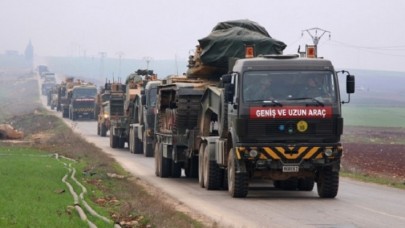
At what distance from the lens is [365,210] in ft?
65.7

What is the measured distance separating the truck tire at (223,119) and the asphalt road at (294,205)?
1438 millimetres

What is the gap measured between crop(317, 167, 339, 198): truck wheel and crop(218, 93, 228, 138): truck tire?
8.21 feet

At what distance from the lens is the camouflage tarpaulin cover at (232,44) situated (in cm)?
2691

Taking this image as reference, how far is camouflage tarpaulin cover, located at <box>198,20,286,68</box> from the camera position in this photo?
26.9 metres

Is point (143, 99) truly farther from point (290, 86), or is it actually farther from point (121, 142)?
point (290, 86)

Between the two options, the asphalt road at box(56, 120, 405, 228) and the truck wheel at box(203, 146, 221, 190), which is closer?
the asphalt road at box(56, 120, 405, 228)

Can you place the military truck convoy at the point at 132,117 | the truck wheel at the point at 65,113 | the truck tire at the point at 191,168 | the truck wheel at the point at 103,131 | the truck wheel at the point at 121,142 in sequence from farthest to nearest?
the truck wheel at the point at 65,113, the truck wheel at the point at 103,131, the truck wheel at the point at 121,142, the military truck convoy at the point at 132,117, the truck tire at the point at 191,168

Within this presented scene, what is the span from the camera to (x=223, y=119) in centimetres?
2408

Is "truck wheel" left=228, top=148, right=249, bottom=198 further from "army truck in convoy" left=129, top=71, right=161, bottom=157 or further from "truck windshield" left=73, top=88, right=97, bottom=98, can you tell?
"truck windshield" left=73, top=88, right=97, bottom=98

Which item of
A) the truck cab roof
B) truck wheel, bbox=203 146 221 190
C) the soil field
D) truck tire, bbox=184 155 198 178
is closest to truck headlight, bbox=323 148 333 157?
the truck cab roof

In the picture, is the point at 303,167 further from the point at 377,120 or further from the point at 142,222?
the point at 377,120

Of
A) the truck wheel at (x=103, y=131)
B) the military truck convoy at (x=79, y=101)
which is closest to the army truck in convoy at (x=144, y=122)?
the truck wheel at (x=103, y=131)

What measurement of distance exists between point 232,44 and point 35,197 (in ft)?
28.0

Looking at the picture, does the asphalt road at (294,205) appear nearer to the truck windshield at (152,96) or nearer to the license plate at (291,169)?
the license plate at (291,169)
